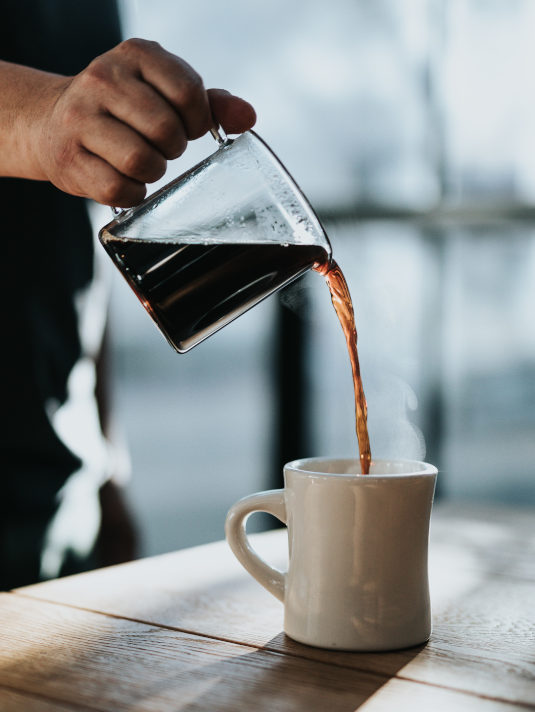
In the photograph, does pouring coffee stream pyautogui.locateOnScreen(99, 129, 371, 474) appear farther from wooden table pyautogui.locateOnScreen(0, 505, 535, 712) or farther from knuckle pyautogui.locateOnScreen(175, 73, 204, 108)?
wooden table pyautogui.locateOnScreen(0, 505, 535, 712)

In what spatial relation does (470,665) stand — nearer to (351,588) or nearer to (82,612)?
(351,588)

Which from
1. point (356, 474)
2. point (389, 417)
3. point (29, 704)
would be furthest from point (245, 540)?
point (389, 417)

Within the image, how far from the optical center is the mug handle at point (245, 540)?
2.36 ft

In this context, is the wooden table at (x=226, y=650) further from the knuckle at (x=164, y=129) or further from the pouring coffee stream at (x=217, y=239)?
the knuckle at (x=164, y=129)

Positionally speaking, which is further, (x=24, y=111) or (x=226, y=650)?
(x=24, y=111)

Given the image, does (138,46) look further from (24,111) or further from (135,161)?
(24,111)

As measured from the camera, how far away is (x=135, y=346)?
5965mm

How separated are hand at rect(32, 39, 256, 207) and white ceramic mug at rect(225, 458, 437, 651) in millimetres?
262

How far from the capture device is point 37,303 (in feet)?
3.56

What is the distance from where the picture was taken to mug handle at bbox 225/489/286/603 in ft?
2.36

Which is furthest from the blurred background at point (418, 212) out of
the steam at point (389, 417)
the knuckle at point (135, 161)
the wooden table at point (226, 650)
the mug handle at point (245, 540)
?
the knuckle at point (135, 161)

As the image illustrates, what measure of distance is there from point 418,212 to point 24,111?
254 centimetres

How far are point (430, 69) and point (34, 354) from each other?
9.32 feet

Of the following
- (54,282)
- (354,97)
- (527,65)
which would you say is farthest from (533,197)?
(54,282)
